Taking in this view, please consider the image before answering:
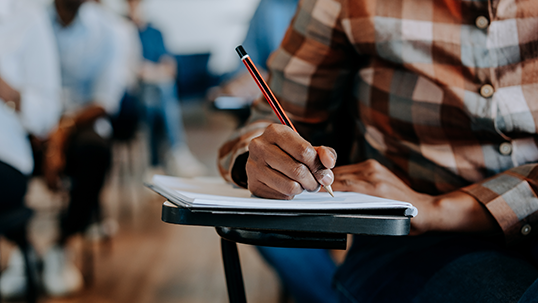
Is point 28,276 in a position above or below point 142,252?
above

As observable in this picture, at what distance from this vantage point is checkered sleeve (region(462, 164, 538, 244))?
551mm

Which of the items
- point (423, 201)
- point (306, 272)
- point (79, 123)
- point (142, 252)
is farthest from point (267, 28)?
point (423, 201)

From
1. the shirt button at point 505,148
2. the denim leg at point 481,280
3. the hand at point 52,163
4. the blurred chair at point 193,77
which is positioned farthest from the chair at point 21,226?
the blurred chair at point 193,77

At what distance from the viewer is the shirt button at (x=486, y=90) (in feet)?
1.99

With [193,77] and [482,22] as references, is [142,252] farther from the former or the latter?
[193,77]

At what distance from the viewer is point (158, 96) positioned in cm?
353

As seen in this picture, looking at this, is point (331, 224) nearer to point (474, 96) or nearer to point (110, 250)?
point (474, 96)

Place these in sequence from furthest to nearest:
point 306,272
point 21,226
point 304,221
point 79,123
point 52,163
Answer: point 79,123, point 52,163, point 306,272, point 21,226, point 304,221

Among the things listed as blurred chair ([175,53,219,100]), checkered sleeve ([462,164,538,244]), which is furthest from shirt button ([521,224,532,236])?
blurred chair ([175,53,219,100])

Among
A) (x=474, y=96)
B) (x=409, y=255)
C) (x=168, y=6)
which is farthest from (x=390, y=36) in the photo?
(x=168, y=6)

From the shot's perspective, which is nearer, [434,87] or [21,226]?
[434,87]

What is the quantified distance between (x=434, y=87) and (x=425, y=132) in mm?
67

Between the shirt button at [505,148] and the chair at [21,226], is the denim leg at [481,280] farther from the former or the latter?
the chair at [21,226]

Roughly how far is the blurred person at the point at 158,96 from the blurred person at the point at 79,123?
1253mm
